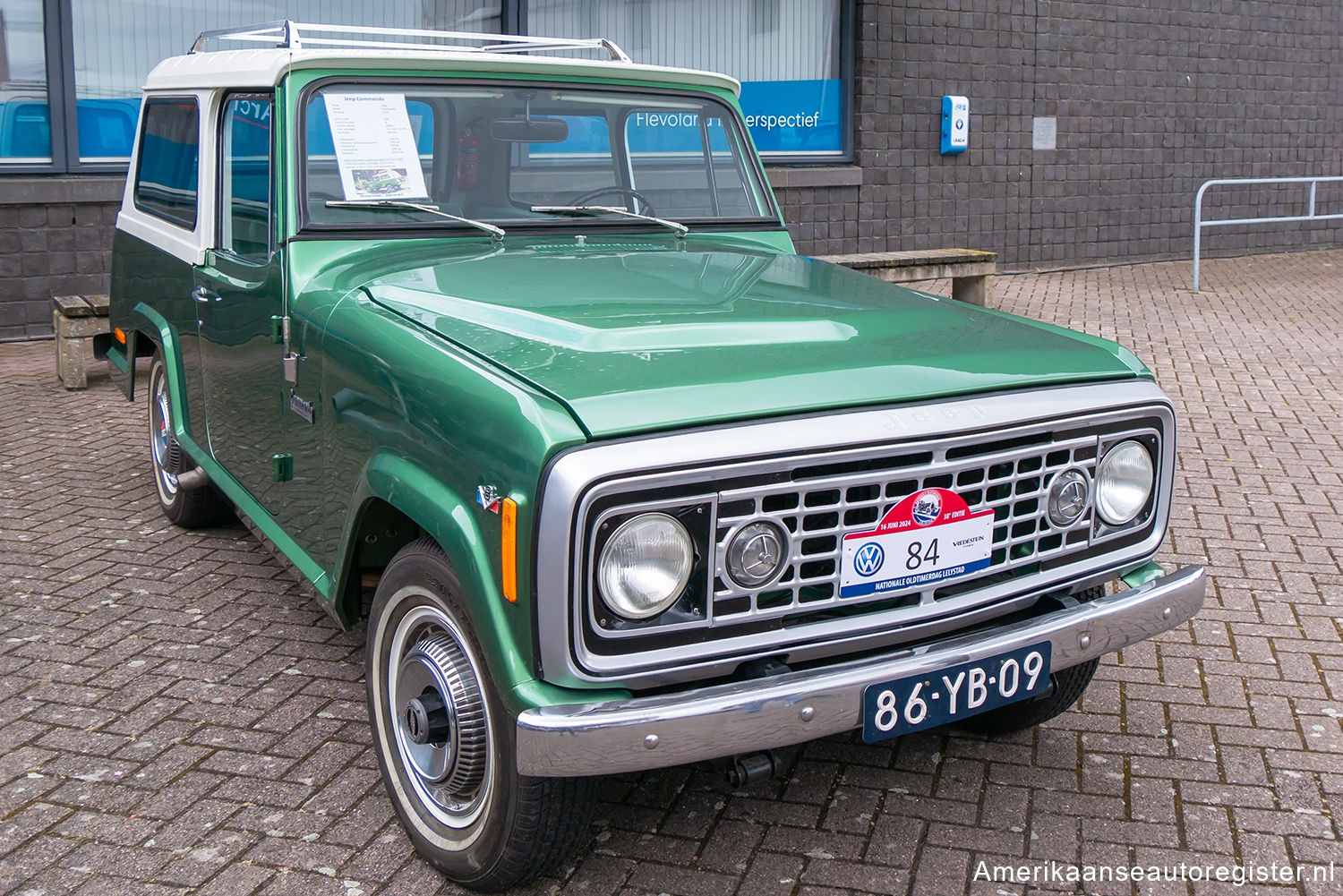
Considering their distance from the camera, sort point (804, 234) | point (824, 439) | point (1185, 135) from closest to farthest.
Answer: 1. point (824, 439)
2. point (804, 234)
3. point (1185, 135)

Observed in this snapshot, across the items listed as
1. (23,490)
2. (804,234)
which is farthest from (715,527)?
(804,234)

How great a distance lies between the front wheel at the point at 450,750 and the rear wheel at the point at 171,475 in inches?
90.9

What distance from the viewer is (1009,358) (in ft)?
9.68

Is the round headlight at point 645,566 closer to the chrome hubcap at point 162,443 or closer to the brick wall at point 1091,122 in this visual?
the chrome hubcap at point 162,443

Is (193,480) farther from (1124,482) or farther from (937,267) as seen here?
(937,267)

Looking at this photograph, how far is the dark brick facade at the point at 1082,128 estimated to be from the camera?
1194 centimetres

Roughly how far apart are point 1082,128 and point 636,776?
11.5 metres

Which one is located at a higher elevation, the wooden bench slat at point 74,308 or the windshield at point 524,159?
the windshield at point 524,159

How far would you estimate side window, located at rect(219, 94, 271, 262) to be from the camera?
3.80 m

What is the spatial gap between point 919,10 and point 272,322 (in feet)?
31.8

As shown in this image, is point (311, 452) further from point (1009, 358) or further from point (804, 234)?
point (804, 234)

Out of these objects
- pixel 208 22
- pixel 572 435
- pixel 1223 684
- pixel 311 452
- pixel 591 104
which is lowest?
pixel 1223 684

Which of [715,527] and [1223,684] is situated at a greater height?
[715,527]

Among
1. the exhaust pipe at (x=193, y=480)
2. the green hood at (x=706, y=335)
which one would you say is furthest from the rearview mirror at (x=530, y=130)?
the exhaust pipe at (x=193, y=480)
